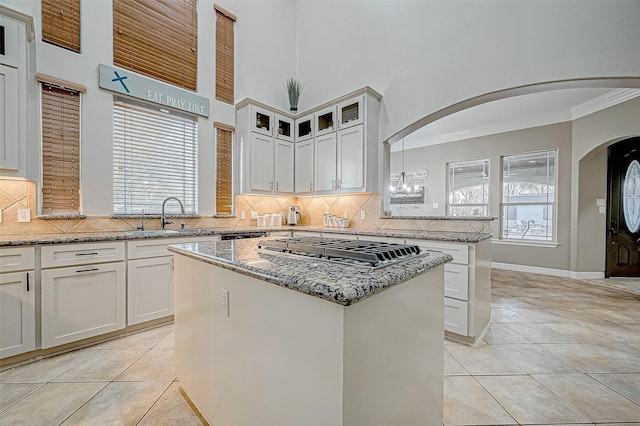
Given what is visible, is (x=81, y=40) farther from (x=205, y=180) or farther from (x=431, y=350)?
(x=431, y=350)

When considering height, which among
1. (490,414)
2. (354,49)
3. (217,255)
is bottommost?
(490,414)

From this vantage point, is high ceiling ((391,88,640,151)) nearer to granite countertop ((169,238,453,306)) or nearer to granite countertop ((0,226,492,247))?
granite countertop ((0,226,492,247))

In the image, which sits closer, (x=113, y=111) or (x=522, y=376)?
(x=522, y=376)

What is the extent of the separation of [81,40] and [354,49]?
3223 mm

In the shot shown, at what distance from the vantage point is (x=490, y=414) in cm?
154

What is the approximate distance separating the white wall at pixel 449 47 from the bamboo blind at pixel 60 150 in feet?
10.4

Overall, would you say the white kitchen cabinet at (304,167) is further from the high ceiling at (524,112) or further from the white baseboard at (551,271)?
the white baseboard at (551,271)

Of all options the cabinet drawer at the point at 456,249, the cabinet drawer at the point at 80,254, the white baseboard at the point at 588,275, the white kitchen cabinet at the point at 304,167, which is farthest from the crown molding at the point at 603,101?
the cabinet drawer at the point at 80,254

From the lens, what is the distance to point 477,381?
184 cm

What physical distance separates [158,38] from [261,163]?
5.94 feet

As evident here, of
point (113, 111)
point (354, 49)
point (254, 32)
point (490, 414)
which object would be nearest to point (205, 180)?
point (113, 111)

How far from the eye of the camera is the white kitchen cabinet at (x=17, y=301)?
1.89 metres

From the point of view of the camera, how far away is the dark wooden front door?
15.5 ft

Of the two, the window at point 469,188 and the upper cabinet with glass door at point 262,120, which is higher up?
the upper cabinet with glass door at point 262,120
